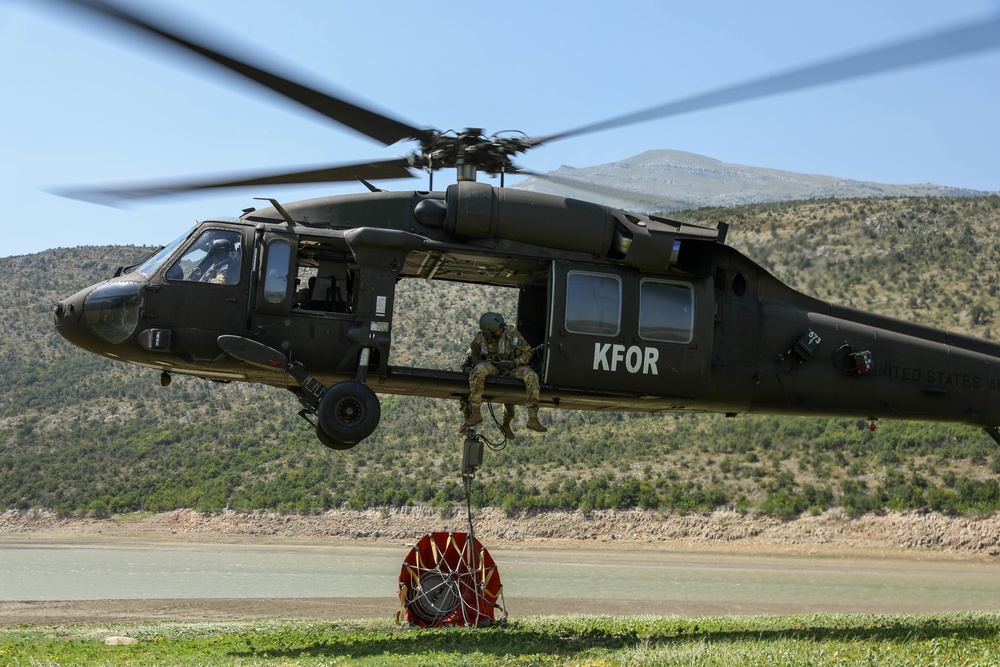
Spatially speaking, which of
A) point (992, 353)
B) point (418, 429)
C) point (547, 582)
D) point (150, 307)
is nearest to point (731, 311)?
point (992, 353)

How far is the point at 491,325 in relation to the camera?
1138 cm

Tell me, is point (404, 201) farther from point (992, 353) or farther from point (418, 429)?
point (418, 429)

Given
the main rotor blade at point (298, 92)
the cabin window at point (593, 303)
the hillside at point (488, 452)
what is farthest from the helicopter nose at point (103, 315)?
the hillside at point (488, 452)

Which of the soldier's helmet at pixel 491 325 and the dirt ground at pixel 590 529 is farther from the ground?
the soldier's helmet at pixel 491 325

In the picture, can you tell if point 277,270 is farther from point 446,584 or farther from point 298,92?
point 446,584

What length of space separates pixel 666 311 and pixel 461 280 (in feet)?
8.89

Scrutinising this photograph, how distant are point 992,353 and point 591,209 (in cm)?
646

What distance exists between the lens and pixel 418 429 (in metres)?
41.8

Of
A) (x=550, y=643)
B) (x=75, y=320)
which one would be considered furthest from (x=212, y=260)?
(x=550, y=643)

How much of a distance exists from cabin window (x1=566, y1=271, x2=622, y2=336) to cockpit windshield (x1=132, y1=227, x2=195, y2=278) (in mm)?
4494

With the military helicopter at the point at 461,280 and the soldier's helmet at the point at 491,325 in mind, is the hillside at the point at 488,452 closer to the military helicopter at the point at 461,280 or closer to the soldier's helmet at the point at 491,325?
the military helicopter at the point at 461,280

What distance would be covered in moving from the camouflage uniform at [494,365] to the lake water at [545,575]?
967cm

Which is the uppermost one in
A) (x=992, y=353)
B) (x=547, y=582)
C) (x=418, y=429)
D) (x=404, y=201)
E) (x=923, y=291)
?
(x=923, y=291)

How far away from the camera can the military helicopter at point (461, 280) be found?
10758 millimetres
